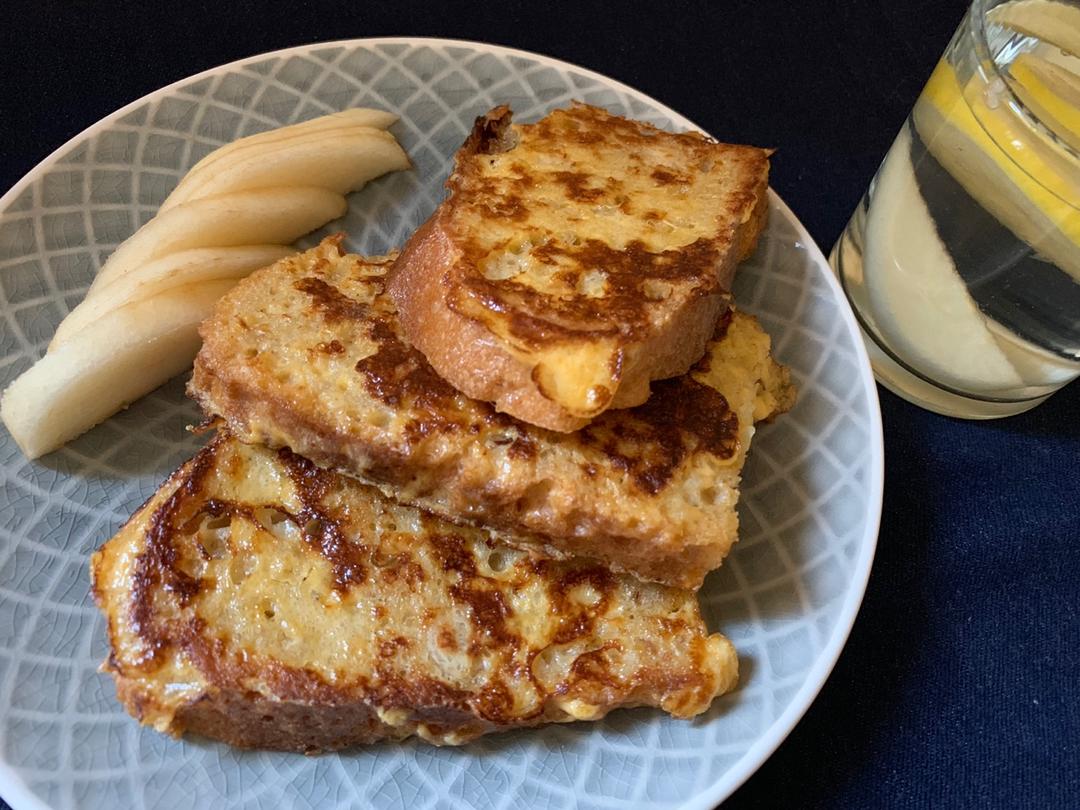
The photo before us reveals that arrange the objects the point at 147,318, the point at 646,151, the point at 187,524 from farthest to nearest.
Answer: the point at 646,151 < the point at 147,318 < the point at 187,524

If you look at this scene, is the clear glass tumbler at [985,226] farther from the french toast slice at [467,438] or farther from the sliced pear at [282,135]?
the sliced pear at [282,135]

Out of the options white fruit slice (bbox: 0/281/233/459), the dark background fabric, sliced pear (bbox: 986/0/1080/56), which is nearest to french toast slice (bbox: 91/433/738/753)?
white fruit slice (bbox: 0/281/233/459)

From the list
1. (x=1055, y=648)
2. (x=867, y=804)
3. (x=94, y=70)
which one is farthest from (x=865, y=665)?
(x=94, y=70)

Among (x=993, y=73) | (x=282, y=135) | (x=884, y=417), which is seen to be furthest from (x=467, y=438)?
(x=993, y=73)

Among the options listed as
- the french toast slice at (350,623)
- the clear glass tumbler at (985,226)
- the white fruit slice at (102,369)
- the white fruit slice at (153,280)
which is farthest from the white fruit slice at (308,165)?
the clear glass tumbler at (985,226)

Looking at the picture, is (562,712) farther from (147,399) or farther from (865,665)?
(147,399)

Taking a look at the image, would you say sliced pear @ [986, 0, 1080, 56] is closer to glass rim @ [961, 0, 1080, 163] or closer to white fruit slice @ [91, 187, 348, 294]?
glass rim @ [961, 0, 1080, 163]
